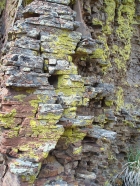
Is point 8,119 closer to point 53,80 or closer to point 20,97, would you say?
point 20,97

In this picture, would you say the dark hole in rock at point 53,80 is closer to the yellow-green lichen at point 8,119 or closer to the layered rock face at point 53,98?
the layered rock face at point 53,98

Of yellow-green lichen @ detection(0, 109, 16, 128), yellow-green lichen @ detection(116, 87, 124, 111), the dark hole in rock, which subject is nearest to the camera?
yellow-green lichen @ detection(0, 109, 16, 128)

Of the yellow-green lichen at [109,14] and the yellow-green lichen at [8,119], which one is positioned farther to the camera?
the yellow-green lichen at [109,14]

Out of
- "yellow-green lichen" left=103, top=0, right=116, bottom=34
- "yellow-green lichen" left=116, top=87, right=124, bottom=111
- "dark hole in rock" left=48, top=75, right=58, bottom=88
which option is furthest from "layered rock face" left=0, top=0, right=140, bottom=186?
"yellow-green lichen" left=116, top=87, right=124, bottom=111

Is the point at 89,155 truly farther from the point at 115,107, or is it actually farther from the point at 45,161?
the point at 115,107

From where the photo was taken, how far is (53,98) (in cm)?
369

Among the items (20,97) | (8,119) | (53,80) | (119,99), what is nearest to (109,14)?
(119,99)

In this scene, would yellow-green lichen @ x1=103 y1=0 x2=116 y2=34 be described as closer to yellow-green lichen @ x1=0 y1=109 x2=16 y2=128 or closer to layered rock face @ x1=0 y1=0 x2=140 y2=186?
layered rock face @ x1=0 y1=0 x2=140 y2=186

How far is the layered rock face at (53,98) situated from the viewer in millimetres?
3521

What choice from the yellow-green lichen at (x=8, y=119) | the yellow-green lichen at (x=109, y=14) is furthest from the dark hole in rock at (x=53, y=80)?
the yellow-green lichen at (x=109, y=14)

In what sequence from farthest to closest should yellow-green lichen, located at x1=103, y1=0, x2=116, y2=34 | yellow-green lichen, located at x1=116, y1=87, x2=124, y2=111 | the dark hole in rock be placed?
yellow-green lichen, located at x1=116, y1=87, x2=124, y2=111
yellow-green lichen, located at x1=103, y1=0, x2=116, y2=34
the dark hole in rock

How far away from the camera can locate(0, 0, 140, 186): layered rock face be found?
3521 mm

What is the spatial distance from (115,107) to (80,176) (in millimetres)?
1934

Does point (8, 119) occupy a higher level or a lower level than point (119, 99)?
lower
